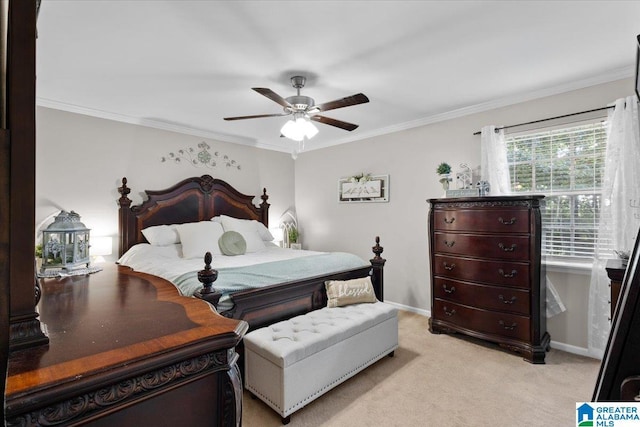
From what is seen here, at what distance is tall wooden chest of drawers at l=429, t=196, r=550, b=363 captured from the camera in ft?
9.05

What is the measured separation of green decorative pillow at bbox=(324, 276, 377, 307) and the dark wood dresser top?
1808 millimetres

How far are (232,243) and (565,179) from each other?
3561mm

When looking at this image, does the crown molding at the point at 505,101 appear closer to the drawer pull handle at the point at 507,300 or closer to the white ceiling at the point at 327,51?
the white ceiling at the point at 327,51

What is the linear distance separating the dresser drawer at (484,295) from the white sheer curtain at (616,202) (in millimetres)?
582

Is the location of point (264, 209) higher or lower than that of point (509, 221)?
higher

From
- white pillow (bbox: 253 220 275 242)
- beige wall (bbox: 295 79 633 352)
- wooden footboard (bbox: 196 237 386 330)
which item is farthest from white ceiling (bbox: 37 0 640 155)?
white pillow (bbox: 253 220 275 242)

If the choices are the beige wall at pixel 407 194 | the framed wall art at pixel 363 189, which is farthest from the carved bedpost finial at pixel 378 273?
the framed wall art at pixel 363 189

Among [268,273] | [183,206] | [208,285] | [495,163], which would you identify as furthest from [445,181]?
[183,206]

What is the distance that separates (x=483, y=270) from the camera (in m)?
3.03

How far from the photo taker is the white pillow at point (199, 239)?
354cm

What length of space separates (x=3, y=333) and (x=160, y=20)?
1.97 m

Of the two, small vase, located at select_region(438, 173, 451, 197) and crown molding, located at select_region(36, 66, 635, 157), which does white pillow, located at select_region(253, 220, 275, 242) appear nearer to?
crown molding, located at select_region(36, 66, 635, 157)

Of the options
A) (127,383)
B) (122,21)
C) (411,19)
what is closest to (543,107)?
(411,19)

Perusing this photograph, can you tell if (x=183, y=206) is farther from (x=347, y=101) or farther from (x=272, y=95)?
(x=347, y=101)
